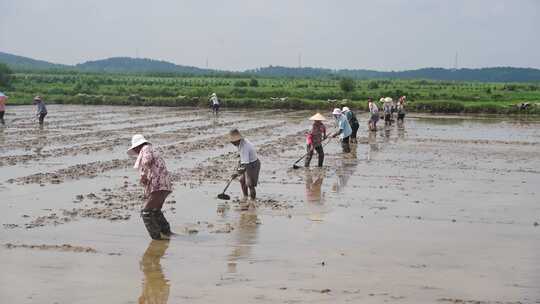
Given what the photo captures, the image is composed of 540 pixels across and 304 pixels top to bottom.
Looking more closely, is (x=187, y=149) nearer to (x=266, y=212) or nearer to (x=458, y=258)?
(x=266, y=212)

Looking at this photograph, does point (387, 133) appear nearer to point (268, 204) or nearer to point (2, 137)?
point (2, 137)

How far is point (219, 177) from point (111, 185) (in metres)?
2.37

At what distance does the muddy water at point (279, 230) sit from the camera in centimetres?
824

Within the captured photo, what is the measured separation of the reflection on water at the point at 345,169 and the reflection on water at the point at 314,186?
0.35 meters

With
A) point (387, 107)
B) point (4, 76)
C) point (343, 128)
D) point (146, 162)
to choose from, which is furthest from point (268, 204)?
point (4, 76)

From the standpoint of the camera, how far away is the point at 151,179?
10172 millimetres

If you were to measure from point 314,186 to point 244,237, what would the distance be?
16.7 ft

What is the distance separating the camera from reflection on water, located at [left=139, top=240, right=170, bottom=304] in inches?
309

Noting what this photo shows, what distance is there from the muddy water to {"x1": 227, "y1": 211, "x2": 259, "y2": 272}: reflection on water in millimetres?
23

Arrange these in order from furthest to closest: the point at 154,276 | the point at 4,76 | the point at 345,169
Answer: the point at 4,76, the point at 345,169, the point at 154,276

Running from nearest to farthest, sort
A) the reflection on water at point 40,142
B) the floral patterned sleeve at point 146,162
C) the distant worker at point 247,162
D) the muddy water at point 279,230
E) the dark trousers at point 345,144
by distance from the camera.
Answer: the muddy water at point 279,230 → the floral patterned sleeve at point 146,162 → the distant worker at point 247,162 → the reflection on water at point 40,142 → the dark trousers at point 345,144

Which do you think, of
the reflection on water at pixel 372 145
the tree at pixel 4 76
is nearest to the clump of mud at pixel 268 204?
the reflection on water at pixel 372 145

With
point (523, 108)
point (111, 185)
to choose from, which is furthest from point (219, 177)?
point (523, 108)

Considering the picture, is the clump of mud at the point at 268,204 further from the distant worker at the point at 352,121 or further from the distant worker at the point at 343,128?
the distant worker at the point at 352,121
